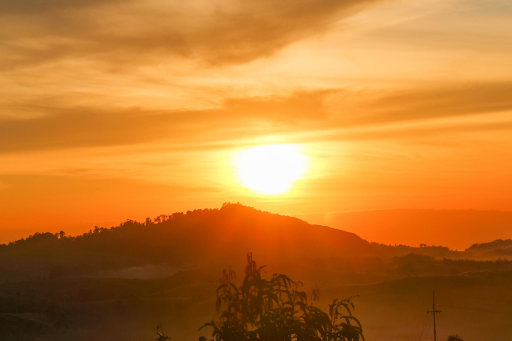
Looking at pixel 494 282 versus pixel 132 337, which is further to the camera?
pixel 494 282

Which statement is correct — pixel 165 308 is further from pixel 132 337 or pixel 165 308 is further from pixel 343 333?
pixel 343 333

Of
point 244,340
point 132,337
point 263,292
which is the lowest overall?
point 132,337

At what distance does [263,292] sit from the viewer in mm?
17156

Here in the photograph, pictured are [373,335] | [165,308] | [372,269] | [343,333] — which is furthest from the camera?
[372,269]

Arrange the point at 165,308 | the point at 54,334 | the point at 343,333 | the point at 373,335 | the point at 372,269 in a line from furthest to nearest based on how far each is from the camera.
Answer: the point at 372,269 < the point at 165,308 < the point at 54,334 < the point at 373,335 < the point at 343,333

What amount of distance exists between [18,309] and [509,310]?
3609 inches

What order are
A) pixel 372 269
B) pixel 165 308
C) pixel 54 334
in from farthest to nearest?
pixel 372 269, pixel 165 308, pixel 54 334

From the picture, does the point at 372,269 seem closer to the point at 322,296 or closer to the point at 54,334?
the point at 322,296

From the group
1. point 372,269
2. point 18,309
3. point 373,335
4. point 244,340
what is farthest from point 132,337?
point 244,340

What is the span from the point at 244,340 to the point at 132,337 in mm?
106186

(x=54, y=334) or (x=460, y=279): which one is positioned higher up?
(x=460, y=279)

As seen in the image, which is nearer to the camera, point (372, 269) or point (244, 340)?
point (244, 340)

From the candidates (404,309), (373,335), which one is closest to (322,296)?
(404,309)

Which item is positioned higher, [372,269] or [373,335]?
[372,269]
